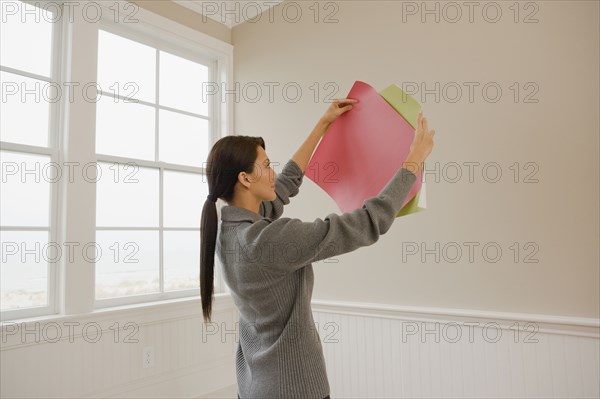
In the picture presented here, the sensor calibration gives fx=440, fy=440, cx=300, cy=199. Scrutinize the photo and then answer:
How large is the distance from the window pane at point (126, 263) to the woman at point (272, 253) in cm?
149

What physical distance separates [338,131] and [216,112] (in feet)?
6.67

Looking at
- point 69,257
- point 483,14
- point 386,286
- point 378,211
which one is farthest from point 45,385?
point 483,14

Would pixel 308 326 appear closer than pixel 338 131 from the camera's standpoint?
Yes

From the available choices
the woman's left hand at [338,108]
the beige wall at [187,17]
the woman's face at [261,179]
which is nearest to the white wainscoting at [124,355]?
the woman's face at [261,179]

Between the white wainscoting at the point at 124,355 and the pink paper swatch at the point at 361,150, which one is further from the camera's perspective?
the white wainscoting at the point at 124,355

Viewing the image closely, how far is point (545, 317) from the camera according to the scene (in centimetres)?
188

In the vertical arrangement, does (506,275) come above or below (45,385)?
above

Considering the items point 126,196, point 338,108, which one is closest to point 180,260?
point 126,196

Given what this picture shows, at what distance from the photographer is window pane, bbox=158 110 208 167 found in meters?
2.90

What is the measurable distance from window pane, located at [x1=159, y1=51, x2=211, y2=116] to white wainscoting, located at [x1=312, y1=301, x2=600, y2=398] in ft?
5.36

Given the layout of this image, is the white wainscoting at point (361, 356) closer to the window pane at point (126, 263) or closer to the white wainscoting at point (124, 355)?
the white wainscoting at point (124, 355)

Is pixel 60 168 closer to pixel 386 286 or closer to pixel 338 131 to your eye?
pixel 338 131

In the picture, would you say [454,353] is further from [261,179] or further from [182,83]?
[182,83]

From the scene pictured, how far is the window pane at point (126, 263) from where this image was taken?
2.47 metres
